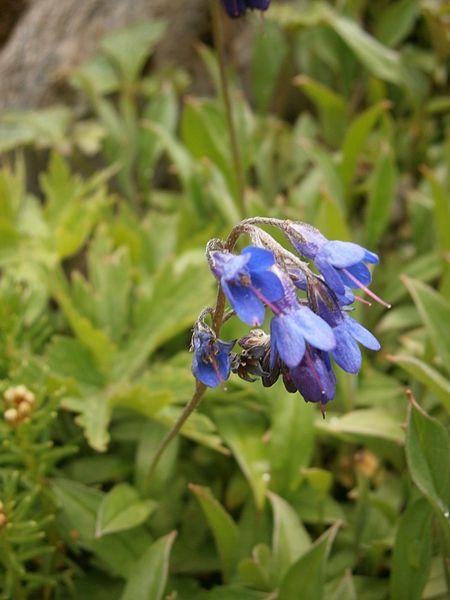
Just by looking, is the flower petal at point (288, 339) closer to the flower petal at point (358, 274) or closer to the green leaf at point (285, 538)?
the flower petal at point (358, 274)

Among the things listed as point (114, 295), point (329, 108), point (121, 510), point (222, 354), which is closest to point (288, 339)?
point (222, 354)

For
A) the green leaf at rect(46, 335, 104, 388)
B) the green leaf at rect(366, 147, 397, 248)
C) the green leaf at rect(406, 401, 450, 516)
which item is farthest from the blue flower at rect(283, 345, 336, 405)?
the green leaf at rect(366, 147, 397, 248)

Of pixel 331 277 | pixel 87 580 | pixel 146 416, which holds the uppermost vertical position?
pixel 331 277

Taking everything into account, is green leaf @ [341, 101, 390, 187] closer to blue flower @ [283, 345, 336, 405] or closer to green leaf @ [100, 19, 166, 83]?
green leaf @ [100, 19, 166, 83]

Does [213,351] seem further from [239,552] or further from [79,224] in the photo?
[79,224]

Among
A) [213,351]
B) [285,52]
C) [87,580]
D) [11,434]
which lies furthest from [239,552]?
[285,52]

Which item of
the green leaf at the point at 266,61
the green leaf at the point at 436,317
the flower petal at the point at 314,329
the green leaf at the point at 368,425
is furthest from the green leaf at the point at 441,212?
the flower petal at the point at 314,329

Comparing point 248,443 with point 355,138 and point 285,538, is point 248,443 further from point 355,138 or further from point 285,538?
point 355,138
